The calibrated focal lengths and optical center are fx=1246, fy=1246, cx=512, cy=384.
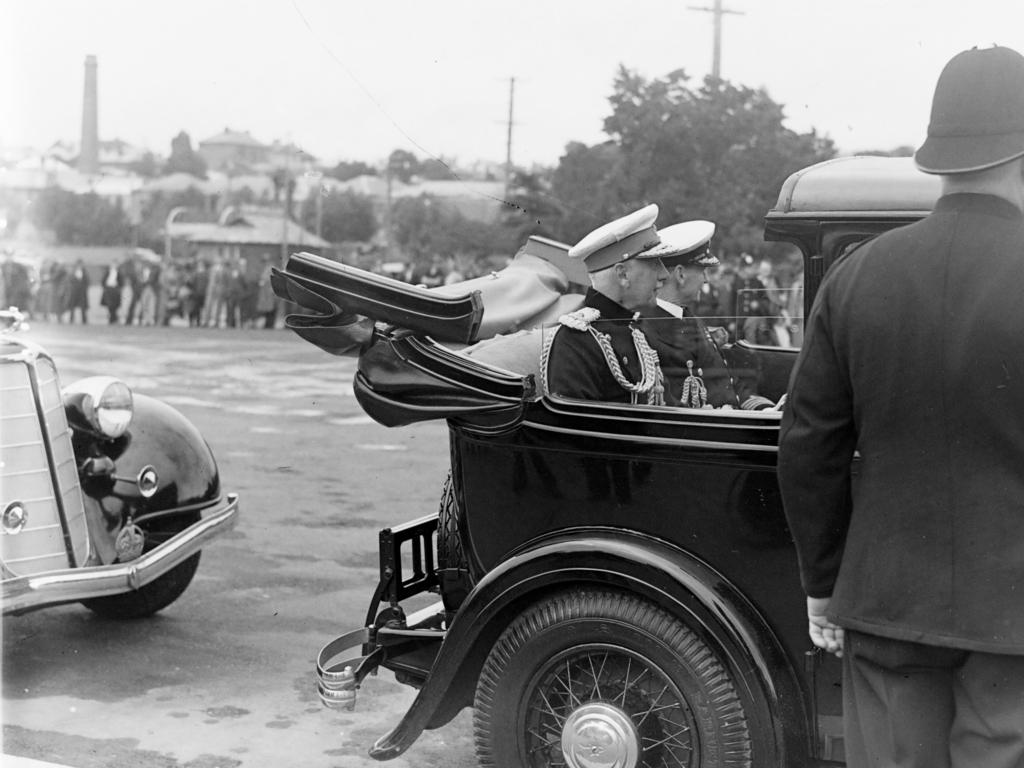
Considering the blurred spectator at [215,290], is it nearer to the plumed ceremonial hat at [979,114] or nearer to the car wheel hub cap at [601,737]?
the car wheel hub cap at [601,737]

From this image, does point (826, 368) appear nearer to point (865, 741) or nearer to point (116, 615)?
point (865, 741)

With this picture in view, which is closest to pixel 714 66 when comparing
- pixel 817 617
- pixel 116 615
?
pixel 116 615

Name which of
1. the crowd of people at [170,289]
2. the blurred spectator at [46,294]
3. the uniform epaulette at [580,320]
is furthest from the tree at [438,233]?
the uniform epaulette at [580,320]

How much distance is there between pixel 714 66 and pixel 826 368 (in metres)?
10.8

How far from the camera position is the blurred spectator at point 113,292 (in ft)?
91.8

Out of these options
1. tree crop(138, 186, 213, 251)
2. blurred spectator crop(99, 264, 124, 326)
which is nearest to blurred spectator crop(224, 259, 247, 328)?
blurred spectator crop(99, 264, 124, 326)

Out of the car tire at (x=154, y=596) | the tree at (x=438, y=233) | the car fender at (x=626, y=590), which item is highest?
the tree at (x=438, y=233)

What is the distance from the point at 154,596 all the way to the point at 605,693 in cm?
287

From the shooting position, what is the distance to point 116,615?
17.5 feet

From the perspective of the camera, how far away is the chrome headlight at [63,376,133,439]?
5.16 m

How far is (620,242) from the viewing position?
12.2ft

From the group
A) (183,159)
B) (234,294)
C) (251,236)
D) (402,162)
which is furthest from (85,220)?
(402,162)

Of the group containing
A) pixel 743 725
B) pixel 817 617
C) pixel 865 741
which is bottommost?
pixel 743 725

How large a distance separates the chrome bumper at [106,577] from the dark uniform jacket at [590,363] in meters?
2.09
